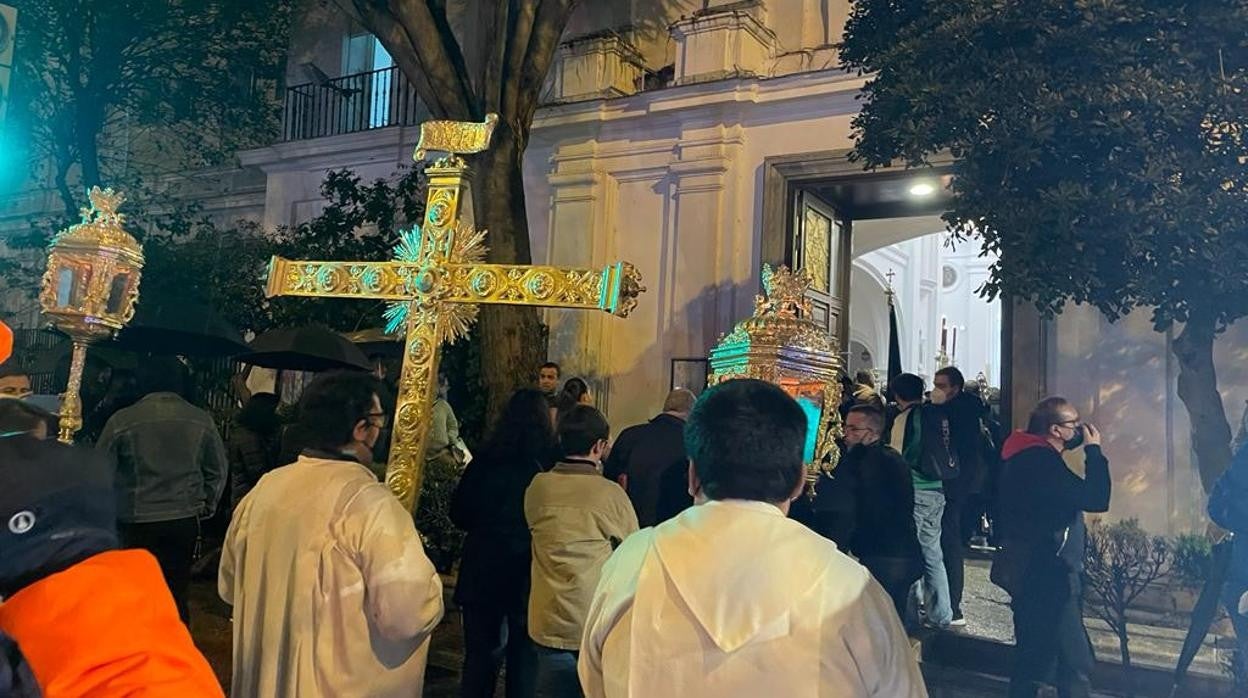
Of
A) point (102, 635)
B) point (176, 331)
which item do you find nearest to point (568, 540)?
point (102, 635)

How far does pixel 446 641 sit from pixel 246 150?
Result: 1092 cm

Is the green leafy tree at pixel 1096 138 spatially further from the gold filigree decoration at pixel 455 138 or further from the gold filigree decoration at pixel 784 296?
the gold filigree decoration at pixel 455 138

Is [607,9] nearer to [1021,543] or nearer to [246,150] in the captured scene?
[246,150]

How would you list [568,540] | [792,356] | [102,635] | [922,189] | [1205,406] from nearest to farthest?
[102,635], [792,356], [568,540], [1205,406], [922,189]

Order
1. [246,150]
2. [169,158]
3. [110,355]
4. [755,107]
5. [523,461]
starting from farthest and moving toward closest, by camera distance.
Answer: [169,158], [246,150], [755,107], [110,355], [523,461]

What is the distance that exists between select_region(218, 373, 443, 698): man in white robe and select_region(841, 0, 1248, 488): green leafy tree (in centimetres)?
305

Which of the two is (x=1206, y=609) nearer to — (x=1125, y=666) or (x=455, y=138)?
(x=1125, y=666)

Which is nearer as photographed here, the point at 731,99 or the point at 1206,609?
the point at 1206,609

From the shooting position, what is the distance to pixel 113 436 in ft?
14.7

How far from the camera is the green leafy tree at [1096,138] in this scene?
3.86 meters

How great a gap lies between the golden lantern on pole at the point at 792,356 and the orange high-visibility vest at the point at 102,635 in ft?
7.90

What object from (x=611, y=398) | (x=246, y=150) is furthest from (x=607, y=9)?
(x=246, y=150)

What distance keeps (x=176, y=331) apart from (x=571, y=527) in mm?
2762

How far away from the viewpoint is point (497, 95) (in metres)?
8.78
